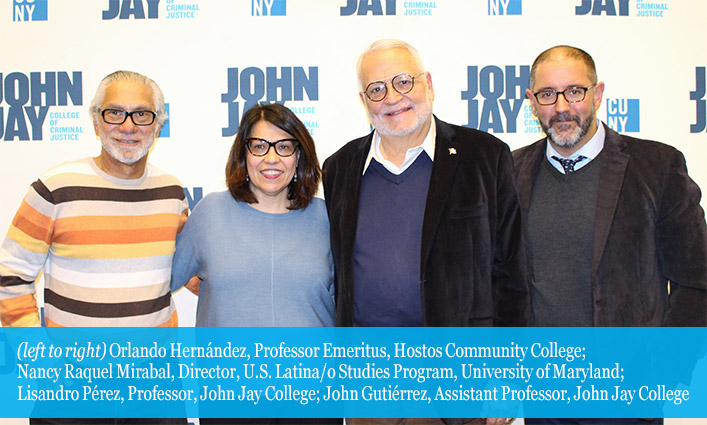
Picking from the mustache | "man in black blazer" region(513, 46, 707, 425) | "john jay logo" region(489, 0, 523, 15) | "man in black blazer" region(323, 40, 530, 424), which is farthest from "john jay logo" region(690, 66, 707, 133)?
"man in black blazer" region(323, 40, 530, 424)

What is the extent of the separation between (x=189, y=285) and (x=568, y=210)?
176 centimetres

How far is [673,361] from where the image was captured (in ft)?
6.29

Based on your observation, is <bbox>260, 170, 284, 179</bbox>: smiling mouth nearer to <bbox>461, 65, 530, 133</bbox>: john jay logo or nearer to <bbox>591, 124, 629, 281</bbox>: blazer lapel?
<bbox>591, 124, 629, 281</bbox>: blazer lapel

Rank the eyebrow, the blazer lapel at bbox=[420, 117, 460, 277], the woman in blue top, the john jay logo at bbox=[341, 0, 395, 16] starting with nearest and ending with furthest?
the blazer lapel at bbox=[420, 117, 460, 277]
the woman in blue top
the eyebrow
the john jay logo at bbox=[341, 0, 395, 16]

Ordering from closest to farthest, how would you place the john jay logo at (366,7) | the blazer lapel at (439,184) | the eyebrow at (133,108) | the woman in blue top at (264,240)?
the blazer lapel at (439,184) → the woman in blue top at (264,240) → the eyebrow at (133,108) → the john jay logo at (366,7)

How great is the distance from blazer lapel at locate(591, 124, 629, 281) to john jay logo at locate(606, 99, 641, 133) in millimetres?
1054

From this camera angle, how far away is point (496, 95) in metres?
2.90

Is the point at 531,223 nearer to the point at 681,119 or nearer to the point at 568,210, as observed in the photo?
the point at 568,210

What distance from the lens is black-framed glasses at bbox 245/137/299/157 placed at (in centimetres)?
203

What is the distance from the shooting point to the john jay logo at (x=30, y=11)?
2906mm

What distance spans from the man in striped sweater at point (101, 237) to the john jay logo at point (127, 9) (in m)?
0.99

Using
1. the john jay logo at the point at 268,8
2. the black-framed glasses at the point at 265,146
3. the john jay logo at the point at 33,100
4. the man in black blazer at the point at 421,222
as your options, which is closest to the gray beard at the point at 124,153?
the black-framed glasses at the point at 265,146

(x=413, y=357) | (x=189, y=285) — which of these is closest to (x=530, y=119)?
(x=413, y=357)

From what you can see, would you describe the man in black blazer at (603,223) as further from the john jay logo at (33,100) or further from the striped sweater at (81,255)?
the john jay logo at (33,100)
